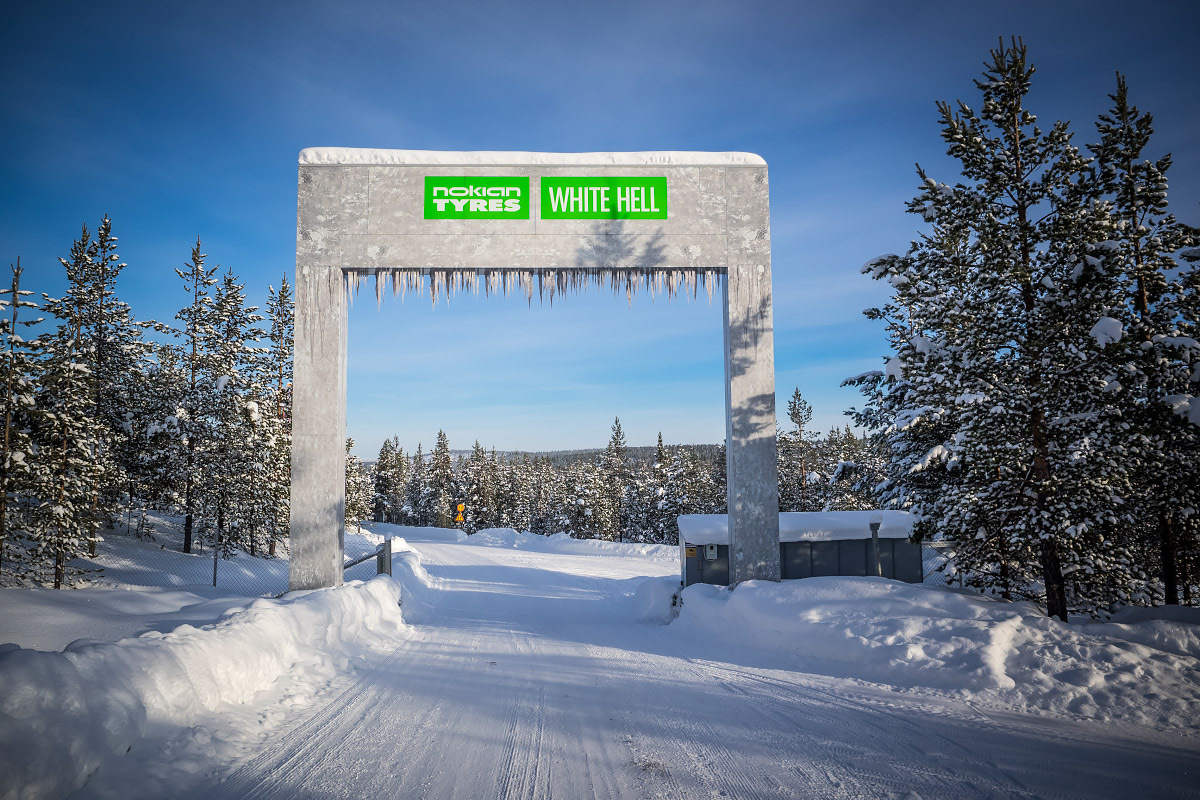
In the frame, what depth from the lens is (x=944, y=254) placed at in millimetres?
8375

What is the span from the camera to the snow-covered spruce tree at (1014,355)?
23.9 ft

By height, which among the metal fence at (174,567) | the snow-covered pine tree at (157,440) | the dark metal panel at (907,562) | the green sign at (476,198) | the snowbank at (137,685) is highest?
the green sign at (476,198)

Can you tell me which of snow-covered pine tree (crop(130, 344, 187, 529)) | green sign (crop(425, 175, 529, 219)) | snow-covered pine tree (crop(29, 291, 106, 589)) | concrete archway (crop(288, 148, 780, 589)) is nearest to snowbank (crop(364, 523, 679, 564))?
snow-covered pine tree (crop(130, 344, 187, 529))

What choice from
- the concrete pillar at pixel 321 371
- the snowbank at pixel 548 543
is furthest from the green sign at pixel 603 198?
the snowbank at pixel 548 543

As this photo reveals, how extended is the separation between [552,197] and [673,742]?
8.99 m

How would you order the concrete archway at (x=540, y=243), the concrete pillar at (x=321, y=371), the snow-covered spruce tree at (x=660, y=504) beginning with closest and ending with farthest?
the concrete pillar at (x=321, y=371)
the concrete archway at (x=540, y=243)
the snow-covered spruce tree at (x=660, y=504)

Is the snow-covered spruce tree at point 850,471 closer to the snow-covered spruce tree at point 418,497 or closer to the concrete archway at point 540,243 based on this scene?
the concrete archway at point 540,243

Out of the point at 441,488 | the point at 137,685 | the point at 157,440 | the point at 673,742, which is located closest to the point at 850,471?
the point at 673,742

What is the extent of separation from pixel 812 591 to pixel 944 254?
5646mm

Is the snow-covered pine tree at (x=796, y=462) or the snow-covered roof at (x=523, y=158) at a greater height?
the snow-covered roof at (x=523, y=158)

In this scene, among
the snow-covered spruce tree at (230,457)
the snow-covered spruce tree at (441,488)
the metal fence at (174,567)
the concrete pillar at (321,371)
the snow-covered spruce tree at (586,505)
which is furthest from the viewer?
the snow-covered spruce tree at (441,488)

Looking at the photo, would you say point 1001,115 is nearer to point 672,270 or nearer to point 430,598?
point 672,270

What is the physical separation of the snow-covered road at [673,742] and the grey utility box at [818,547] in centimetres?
423

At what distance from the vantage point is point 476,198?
Answer: 10.1 meters
